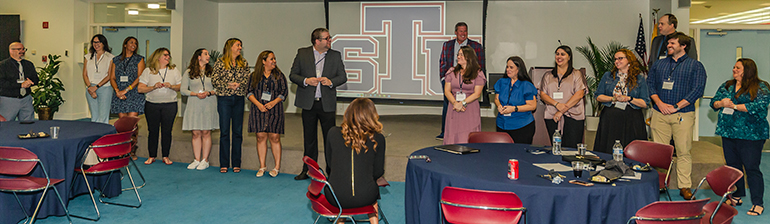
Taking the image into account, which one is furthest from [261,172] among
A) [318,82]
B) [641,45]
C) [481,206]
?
[641,45]

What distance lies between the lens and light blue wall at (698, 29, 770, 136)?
24.4ft

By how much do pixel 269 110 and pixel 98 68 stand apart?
2.59 metres

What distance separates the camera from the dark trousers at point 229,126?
5609 millimetres

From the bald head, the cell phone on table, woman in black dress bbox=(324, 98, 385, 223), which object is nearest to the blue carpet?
woman in black dress bbox=(324, 98, 385, 223)

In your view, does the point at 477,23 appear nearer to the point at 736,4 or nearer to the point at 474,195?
the point at 736,4

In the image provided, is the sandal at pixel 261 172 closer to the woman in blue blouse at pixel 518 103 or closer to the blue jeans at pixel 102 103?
the blue jeans at pixel 102 103

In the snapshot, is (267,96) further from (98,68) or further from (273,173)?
(98,68)

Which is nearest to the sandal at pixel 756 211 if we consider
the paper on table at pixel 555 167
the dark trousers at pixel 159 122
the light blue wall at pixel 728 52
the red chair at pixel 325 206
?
the paper on table at pixel 555 167

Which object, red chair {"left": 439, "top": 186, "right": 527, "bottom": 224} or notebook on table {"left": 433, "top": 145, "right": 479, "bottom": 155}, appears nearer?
red chair {"left": 439, "top": 186, "right": 527, "bottom": 224}

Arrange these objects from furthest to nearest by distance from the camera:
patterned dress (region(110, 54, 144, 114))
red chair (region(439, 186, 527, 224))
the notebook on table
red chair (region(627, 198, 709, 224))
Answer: patterned dress (region(110, 54, 144, 114))
the notebook on table
red chair (region(439, 186, 527, 224))
red chair (region(627, 198, 709, 224))

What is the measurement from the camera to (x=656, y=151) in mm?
3668

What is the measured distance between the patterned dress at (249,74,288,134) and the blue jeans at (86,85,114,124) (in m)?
2.21

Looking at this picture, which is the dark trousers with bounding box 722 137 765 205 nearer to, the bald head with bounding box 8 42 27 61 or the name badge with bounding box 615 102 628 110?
the name badge with bounding box 615 102 628 110

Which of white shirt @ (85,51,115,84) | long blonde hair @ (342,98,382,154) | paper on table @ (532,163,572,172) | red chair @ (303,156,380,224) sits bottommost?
red chair @ (303,156,380,224)
